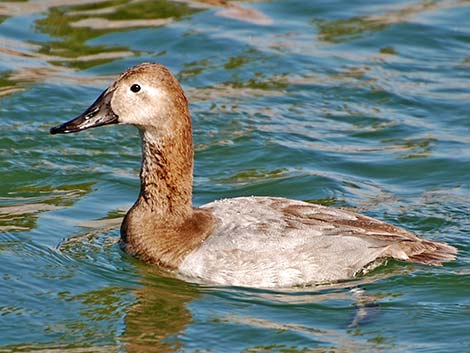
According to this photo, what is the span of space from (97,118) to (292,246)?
1.96 metres

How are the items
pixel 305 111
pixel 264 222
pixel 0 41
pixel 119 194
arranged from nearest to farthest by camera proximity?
pixel 264 222, pixel 119 194, pixel 305 111, pixel 0 41

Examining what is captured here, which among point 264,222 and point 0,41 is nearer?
point 264,222

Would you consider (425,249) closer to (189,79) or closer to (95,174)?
(95,174)

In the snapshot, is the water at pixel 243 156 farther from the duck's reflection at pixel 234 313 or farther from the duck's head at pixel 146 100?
the duck's head at pixel 146 100

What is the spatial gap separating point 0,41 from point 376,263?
25.4 ft

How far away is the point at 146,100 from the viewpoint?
966 cm

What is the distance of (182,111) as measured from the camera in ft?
32.1

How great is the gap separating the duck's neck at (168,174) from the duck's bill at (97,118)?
32 cm

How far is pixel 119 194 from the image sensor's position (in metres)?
11.8

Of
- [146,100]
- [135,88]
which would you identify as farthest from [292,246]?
[135,88]

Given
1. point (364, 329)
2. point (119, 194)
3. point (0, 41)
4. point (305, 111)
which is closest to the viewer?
point (364, 329)

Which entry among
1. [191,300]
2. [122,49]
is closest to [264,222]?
[191,300]

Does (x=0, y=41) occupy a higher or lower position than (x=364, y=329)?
higher

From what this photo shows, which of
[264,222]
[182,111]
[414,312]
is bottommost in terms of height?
[414,312]
